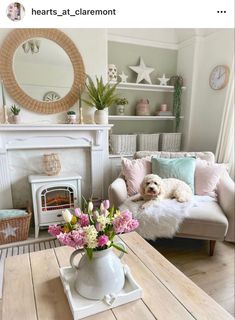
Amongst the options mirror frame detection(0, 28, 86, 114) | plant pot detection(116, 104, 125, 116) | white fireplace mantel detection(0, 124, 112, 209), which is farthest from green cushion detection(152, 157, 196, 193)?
mirror frame detection(0, 28, 86, 114)

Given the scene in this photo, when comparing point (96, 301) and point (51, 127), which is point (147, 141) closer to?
point (51, 127)

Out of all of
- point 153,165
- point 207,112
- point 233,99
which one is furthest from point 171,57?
point 153,165

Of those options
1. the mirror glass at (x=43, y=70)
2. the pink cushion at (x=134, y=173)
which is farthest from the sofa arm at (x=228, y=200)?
the mirror glass at (x=43, y=70)

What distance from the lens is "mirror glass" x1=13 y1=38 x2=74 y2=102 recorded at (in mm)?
2057

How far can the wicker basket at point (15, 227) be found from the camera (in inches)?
75.6

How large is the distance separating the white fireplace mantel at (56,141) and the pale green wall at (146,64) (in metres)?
0.55

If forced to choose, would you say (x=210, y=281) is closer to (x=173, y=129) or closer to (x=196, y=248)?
(x=196, y=248)

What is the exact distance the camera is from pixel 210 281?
1.52 metres

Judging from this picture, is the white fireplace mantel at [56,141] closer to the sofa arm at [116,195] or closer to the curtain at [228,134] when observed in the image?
the sofa arm at [116,195]

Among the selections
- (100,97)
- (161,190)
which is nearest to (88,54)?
(100,97)
